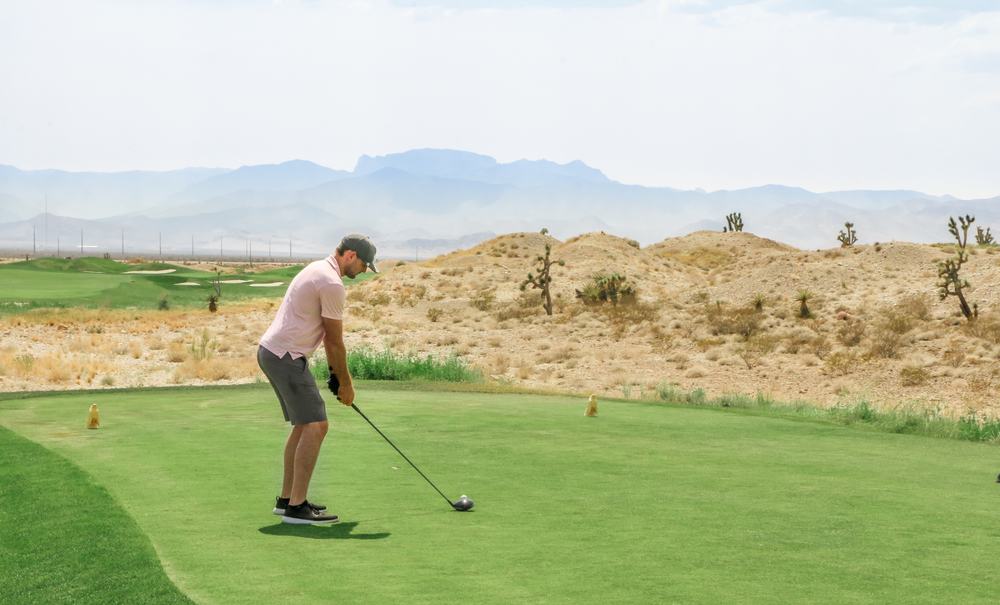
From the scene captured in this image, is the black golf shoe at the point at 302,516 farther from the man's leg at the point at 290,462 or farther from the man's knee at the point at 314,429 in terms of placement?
the man's knee at the point at 314,429

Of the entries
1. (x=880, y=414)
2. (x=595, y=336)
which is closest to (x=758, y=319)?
(x=595, y=336)

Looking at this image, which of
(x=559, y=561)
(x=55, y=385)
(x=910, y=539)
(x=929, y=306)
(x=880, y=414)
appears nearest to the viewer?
(x=559, y=561)

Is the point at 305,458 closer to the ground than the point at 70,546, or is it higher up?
higher up

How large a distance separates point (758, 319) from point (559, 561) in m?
42.6

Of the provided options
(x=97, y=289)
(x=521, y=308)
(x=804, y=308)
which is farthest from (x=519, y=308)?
(x=97, y=289)

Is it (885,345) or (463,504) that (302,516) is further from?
(885,345)

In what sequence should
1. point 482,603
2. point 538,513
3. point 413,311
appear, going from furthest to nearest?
point 413,311, point 538,513, point 482,603

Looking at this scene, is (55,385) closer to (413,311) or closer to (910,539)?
(910,539)

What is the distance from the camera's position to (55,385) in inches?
1187

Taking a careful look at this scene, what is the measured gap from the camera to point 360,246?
880 cm

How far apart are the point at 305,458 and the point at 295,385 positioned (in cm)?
57

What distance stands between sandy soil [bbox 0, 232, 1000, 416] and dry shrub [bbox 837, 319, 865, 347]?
11 cm

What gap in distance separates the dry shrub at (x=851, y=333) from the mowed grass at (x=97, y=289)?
3825 cm

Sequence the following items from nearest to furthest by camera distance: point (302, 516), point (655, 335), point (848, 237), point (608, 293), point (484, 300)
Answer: point (302, 516), point (655, 335), point (608, 293), point (484, 300), point (848, 237)
